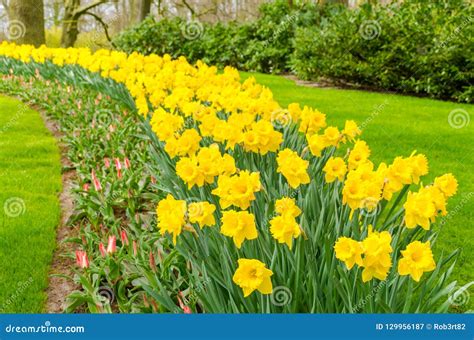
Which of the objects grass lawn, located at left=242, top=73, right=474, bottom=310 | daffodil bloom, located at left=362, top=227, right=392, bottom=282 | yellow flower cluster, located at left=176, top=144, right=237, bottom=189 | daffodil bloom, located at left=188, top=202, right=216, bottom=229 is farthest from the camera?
grass lawn, located at left=242, top=73, right=474, bottom=310

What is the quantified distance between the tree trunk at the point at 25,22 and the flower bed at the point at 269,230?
11.1m

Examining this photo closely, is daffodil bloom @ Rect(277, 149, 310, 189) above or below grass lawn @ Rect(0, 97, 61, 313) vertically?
above

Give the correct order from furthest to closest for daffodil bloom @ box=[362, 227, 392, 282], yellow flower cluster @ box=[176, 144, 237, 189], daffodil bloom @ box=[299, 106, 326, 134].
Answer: daffodil bloom @ box=[299, 106, 326, 134] → yellow flower cluster @ box=[176, 144, 237, 189] → daffodil bloom @ box=[362, 227, 392, 282]

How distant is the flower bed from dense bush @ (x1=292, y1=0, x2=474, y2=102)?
5989 millimetres

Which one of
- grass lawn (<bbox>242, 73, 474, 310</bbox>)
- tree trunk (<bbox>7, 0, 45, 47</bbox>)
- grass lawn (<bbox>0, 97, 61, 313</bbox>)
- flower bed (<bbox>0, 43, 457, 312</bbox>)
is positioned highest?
tree trunk (<bbox>7, 0, 45, 47</bbox>)

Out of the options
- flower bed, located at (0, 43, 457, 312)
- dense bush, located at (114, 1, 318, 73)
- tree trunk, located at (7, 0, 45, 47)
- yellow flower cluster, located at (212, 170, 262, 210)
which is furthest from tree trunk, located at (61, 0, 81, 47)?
yellow flower cluster, located at (212, 170, 262, 210)

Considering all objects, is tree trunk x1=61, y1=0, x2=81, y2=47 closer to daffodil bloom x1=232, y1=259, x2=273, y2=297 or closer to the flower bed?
the flower bed

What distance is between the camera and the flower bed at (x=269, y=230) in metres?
1.90

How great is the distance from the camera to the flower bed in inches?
74.6

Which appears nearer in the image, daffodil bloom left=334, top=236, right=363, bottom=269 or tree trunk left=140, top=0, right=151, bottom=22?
daffodil bloom left=334, top=236, right=363, bottom=269

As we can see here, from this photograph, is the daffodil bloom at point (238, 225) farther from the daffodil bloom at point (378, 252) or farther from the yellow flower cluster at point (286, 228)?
the daffodil bloom at point (378, 252)

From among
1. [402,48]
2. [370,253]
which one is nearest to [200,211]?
[370,253]

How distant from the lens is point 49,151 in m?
5.85

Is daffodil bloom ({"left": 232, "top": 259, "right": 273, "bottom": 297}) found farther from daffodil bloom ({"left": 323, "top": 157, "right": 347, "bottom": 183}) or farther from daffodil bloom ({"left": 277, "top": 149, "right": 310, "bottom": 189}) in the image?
daffodil bloom ({"left": 323, "top": 157, "right": 347, "bottom": 183})
